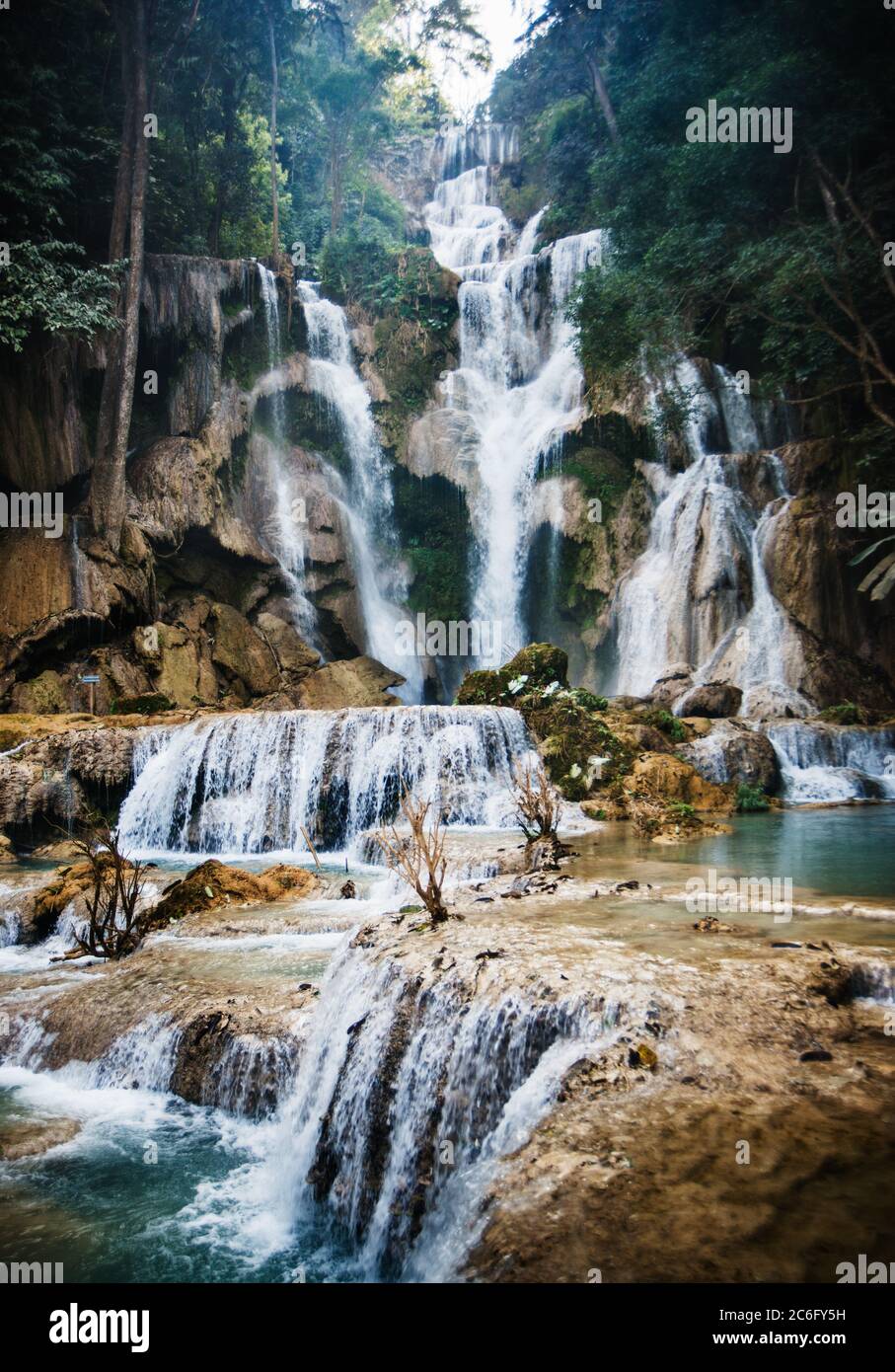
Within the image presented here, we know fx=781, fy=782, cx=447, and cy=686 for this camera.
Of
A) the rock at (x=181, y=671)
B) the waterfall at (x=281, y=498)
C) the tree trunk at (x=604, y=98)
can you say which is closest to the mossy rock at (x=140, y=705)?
the rock at (x=181, y=671)

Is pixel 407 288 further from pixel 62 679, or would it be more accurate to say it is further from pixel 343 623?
pixel 62 679

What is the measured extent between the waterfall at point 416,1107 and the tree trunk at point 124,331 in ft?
52.5

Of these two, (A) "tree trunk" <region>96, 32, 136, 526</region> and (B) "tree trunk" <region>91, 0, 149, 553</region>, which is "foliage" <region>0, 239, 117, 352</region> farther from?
(A) "tree trunk" <region>96, 32, 136, 526</region>

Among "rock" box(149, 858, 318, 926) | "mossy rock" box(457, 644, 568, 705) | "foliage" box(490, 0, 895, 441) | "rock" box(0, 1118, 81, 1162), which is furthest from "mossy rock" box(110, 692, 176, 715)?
"foliage" box(490, 0, 895, 441)

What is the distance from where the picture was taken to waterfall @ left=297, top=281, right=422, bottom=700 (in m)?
→ 23.7

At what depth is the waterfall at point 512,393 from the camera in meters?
23.3

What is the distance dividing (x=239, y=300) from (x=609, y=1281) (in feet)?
82.3

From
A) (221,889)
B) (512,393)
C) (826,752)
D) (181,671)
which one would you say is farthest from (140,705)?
(512,393)

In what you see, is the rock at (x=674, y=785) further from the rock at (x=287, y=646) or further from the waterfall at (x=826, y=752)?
the rock at (x=287, y=646)

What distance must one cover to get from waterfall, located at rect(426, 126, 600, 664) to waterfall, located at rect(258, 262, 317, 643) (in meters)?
5.21

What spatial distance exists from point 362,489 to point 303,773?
13938mm

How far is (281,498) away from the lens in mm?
23000
